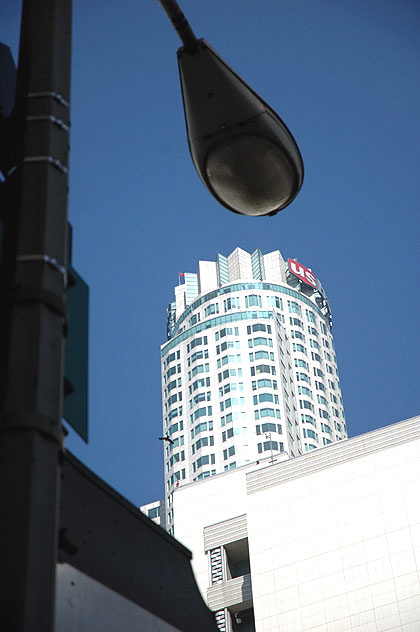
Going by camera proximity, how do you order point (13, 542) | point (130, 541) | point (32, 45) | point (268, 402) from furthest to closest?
point (268, 402) → point (130, 541) → point (32, 45) → point (13, 542)

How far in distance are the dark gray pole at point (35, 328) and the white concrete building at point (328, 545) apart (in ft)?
177

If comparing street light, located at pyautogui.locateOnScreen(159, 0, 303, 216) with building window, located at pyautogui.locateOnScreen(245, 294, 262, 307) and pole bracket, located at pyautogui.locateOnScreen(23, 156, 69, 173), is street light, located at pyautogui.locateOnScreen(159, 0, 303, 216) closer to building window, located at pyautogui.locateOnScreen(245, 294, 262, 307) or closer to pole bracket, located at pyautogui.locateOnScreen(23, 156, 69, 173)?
pole bracket, located at pyautogui.locateOnScreen(23, 156, 69, 173)

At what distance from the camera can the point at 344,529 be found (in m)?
58.7

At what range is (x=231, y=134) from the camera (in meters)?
4.94

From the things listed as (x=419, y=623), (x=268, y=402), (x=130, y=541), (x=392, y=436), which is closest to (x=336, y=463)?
(x=392, y=436)

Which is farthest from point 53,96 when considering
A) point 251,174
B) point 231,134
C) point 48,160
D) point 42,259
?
point 251,174

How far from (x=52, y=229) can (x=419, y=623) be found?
54075mm

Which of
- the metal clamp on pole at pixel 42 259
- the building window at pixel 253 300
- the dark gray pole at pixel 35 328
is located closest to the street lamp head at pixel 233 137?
the dark gray pole at pixel 35 328

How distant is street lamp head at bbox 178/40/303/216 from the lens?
4918mm

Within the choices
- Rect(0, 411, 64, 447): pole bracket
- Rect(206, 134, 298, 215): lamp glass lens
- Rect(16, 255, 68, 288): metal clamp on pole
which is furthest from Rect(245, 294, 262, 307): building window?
Rect(0, 411, 64, 447): pole bracket

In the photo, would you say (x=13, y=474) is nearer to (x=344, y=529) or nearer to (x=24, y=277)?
(x=24, y=277)

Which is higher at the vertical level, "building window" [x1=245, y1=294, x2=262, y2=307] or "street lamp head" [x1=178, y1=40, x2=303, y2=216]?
"building window" [x1=245, y1=294, x2=262, y2=307]

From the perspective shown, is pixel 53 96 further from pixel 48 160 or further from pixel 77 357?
pixel 77 357

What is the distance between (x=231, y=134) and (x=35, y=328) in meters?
2.13
